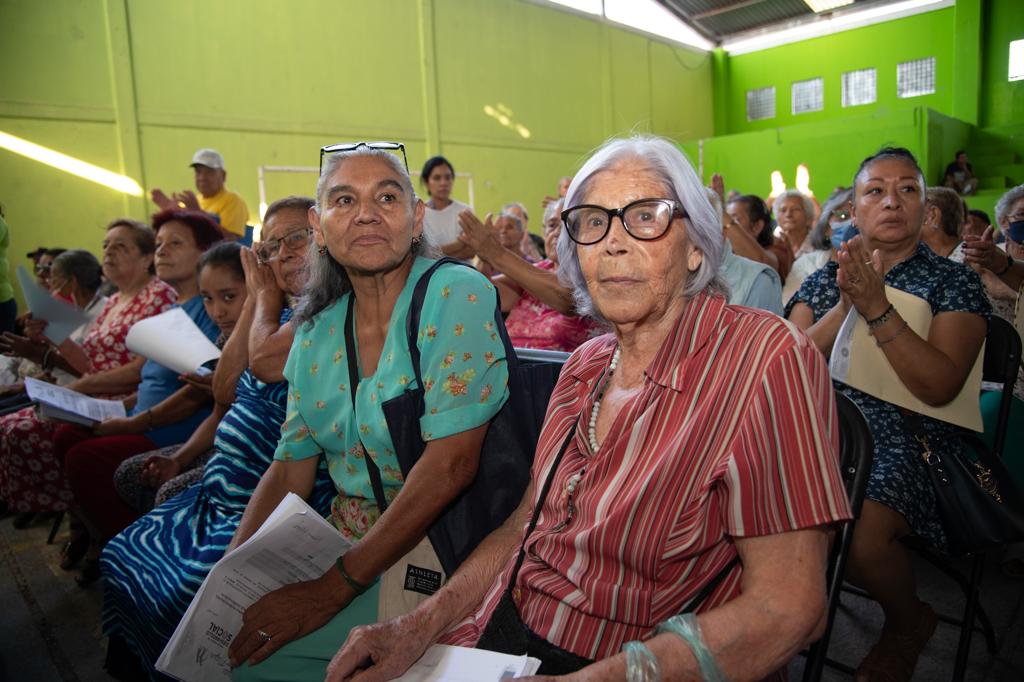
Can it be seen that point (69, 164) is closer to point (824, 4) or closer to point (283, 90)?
point (283, 90)

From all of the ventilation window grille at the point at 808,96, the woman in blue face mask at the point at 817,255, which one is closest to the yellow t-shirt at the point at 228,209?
the woman in blue face mask at the point at 817,255

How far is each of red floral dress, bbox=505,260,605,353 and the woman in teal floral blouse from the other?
4.37ft

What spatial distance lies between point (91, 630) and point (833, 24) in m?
19.3

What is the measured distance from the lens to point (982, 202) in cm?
1265

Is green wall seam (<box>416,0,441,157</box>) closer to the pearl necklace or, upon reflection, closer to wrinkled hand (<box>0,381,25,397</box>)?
wrinkled hand (<box>0,381,25,397</box>)

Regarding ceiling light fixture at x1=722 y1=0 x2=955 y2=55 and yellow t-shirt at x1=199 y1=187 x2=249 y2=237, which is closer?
yellow t-shirt at x1=199 y1=187 x2=249 y2=237

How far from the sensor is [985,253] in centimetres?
302

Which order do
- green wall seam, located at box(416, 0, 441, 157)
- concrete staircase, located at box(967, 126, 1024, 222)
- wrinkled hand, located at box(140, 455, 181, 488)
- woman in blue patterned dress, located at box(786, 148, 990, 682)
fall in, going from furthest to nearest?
concrete staircase, located at box(967, 126, 1024, 222) < green wall seam, located at box(416, 0, 441, 157) < wrinkled hand, located at box(140, 455, 181, 488) < woman in blue patterned dress, located at box(786, 148, 990, 682)

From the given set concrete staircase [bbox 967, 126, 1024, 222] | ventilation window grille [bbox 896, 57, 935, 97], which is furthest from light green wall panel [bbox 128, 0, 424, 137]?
ventilation window grille [bbox 896, 57, 935, 97]

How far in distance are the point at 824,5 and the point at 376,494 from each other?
19.1 metres

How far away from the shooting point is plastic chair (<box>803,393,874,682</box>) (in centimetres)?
126

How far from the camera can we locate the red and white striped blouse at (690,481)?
1.04 metres

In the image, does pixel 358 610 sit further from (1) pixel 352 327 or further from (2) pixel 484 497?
(1) pixel 352 327

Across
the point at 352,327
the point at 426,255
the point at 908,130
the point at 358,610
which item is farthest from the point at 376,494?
the point at 908,130
